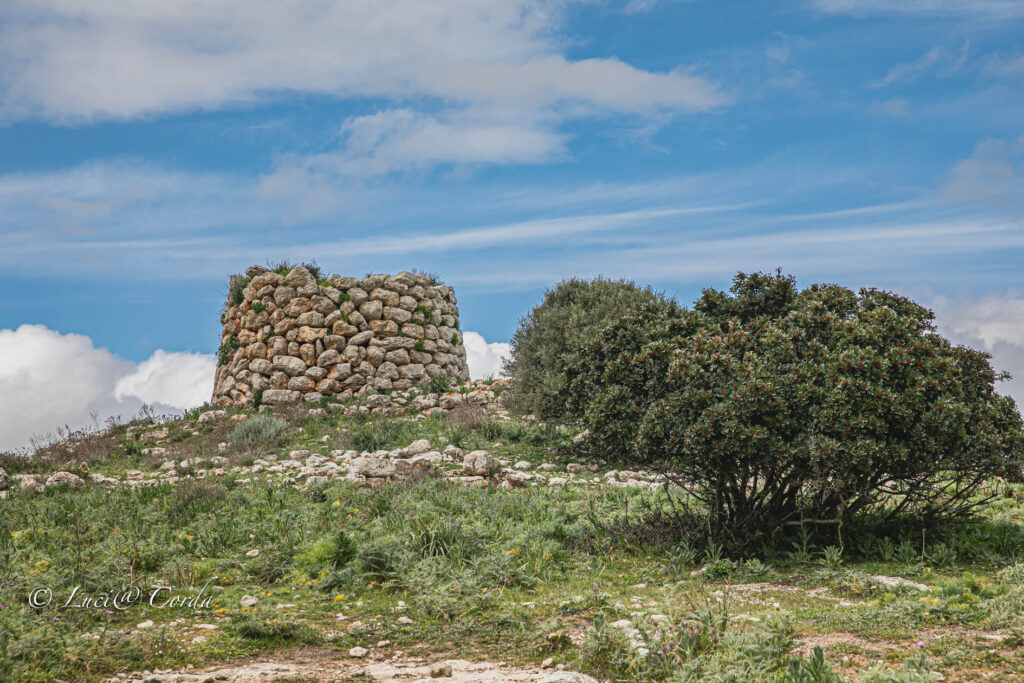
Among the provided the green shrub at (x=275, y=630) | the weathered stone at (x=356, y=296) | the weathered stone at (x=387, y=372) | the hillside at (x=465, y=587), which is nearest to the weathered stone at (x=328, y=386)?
the weathered stone at (x=387, y=372)

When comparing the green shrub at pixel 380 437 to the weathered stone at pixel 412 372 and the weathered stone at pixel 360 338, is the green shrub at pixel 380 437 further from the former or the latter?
the weathered stone at pixel 360 338

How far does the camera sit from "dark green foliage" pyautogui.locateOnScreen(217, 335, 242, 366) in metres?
23.1

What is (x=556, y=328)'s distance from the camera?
16203mm

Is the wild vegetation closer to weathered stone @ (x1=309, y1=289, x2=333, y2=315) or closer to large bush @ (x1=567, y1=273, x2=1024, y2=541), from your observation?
large bush @ (x1=567, y1=273, x2=1024, y2=541)

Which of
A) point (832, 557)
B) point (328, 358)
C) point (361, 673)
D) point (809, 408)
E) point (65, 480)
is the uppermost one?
point (328, 358)

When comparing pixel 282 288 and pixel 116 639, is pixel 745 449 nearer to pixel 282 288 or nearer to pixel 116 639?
pixel 116 639

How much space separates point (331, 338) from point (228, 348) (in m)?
4.19

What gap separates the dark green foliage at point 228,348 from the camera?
23.1m

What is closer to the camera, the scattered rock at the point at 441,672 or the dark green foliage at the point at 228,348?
the scattered rock at the point at 441,672

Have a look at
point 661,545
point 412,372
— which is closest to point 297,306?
point 412,372

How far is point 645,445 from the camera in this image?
7.66 metres

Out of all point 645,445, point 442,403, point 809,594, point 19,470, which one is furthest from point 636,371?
point 19,470

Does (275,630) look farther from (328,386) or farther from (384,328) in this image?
(384,328)

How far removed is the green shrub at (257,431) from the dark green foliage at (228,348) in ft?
19.3
